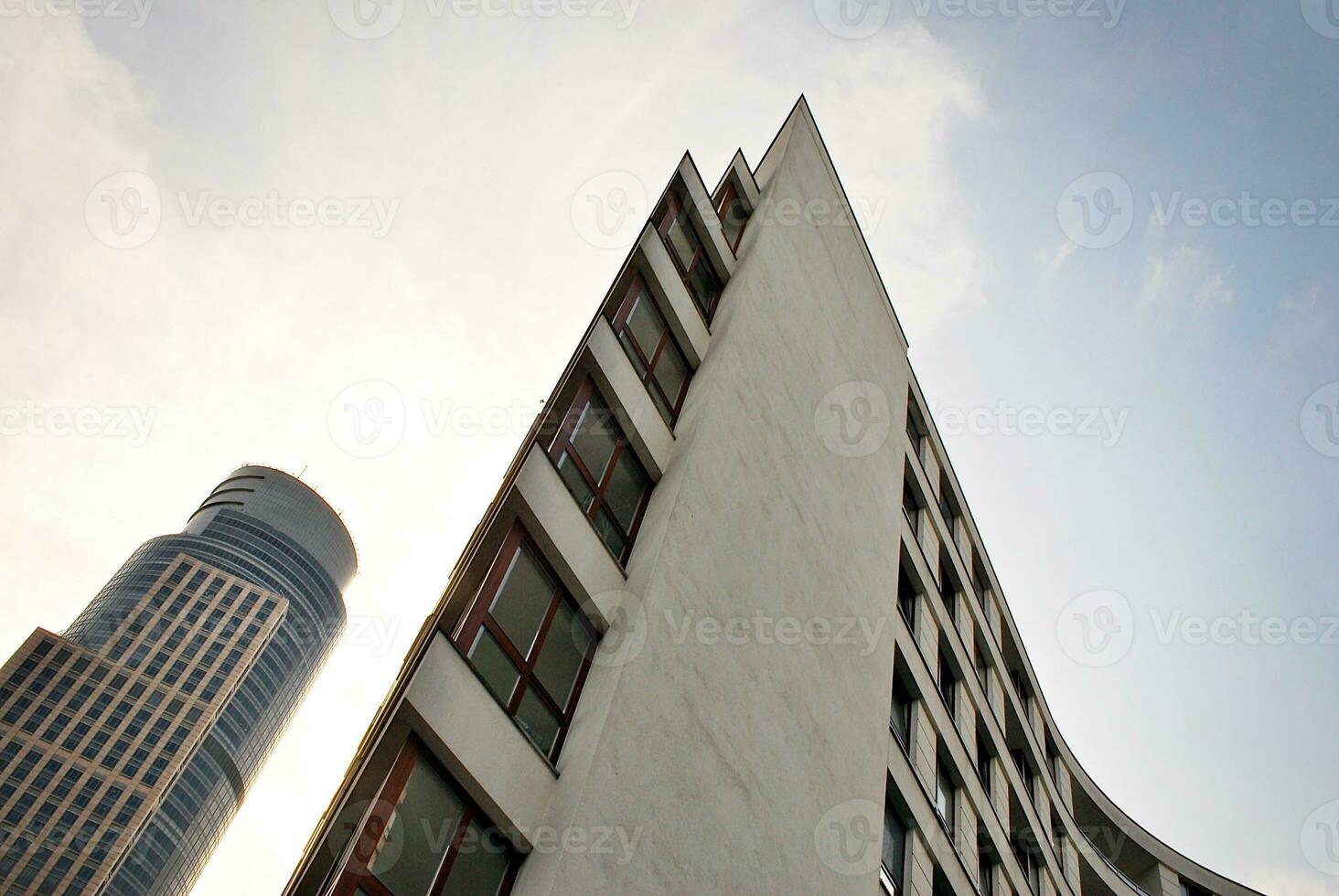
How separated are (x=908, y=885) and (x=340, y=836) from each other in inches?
439

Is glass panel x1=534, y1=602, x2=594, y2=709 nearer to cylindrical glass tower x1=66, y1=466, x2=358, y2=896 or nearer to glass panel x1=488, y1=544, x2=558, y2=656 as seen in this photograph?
glass panel x1=488, y1=544, x2=558, y2=656

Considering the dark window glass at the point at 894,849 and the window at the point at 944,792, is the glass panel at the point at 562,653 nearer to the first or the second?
the dark window glass at the point at 894,849

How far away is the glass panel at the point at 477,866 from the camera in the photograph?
33.8ft

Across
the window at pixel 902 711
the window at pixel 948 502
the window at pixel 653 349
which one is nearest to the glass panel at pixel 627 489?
the window at pixel 653 349

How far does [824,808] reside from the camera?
570 inches

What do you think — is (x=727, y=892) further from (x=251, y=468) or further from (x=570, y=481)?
(x=251, y=468)

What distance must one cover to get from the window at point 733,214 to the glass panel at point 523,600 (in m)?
10.2

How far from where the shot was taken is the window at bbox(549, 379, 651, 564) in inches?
555

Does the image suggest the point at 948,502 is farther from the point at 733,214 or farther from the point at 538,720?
the point at 538,720

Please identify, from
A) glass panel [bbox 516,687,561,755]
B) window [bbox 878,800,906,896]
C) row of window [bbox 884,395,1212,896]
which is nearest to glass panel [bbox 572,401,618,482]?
glass panel [bbox 516,687,561,755]

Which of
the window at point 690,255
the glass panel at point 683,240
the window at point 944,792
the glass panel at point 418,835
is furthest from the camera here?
the window at point 944,792

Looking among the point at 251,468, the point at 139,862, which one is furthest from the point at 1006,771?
the point at 251,468

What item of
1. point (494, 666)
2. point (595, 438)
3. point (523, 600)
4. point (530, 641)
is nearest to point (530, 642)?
point (530, 641)

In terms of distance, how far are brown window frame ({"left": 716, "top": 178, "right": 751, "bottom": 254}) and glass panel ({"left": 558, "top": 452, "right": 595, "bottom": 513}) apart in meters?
8.27
